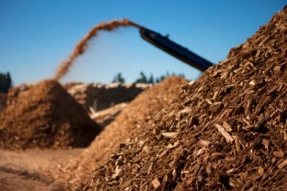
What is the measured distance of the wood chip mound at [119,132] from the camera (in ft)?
24.5

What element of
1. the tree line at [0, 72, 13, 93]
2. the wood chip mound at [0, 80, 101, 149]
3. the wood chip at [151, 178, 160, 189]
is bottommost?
the wood chip at [151, 178, 160, 189]

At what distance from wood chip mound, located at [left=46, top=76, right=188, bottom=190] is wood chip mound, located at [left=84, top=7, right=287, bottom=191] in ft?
9.81

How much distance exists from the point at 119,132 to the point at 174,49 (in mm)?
3102

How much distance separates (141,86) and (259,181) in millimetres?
29471

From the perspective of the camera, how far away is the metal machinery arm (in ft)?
34.0

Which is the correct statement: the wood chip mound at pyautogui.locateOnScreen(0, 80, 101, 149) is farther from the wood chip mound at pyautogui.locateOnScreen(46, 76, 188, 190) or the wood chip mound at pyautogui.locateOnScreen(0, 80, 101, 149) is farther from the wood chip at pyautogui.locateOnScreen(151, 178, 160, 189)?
the wood chip at pyautogui.locateOnScreen(151, 178, 160, 189)

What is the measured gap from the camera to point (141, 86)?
32000 mm

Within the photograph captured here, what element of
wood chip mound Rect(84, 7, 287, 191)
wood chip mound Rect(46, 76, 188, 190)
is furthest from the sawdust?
wood chip mound Rect(84, 7, 287, 191)

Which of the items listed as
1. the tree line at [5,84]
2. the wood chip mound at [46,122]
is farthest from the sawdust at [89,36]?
the tree line at [5,84]

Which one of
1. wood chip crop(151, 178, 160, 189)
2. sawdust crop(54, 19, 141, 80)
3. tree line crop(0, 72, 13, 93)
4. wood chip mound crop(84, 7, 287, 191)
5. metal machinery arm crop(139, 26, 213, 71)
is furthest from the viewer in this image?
tree line crop(0, 72, 13, 93)

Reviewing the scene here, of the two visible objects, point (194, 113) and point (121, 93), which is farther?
point (121, 93)

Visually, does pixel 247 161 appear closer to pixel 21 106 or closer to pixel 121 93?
pixel 21 106

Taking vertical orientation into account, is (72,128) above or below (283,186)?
above

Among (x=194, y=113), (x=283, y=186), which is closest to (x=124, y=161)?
(x=194, y=113)
